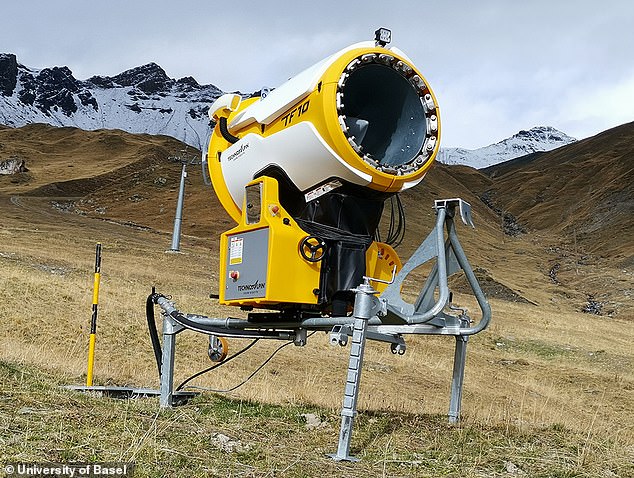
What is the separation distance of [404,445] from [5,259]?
21.4 metres

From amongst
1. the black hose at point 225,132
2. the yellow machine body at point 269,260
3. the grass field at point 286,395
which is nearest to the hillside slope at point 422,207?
the grass field at point 286,395

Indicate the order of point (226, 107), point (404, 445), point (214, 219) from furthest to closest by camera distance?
point (214, 219), point (226, 107), point (404, 445)

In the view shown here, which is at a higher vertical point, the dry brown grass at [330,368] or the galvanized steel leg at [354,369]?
the galvanized steel leg at [354,369]

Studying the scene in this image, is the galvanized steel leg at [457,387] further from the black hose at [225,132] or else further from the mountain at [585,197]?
the mountain at [585,197]

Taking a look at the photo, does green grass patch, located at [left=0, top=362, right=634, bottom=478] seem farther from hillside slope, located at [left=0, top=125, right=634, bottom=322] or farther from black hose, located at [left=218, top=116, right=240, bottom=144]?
hillside slope, located at [left=0, top=125, right=634, bottom=322]

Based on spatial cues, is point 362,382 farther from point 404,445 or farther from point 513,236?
point 513,236

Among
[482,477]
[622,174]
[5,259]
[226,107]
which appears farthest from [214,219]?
[622,174]

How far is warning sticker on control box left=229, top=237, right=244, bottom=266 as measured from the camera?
21.5 feet

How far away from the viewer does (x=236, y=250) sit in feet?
21.7

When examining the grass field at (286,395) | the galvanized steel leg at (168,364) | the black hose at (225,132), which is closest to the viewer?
the grass field at (286,395)

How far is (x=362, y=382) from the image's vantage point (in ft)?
43.5

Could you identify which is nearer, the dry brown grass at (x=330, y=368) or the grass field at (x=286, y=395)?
the grass field at (x=286, y=395)

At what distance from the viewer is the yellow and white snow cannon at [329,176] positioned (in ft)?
20.1

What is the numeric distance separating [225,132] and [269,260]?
2.37 m
